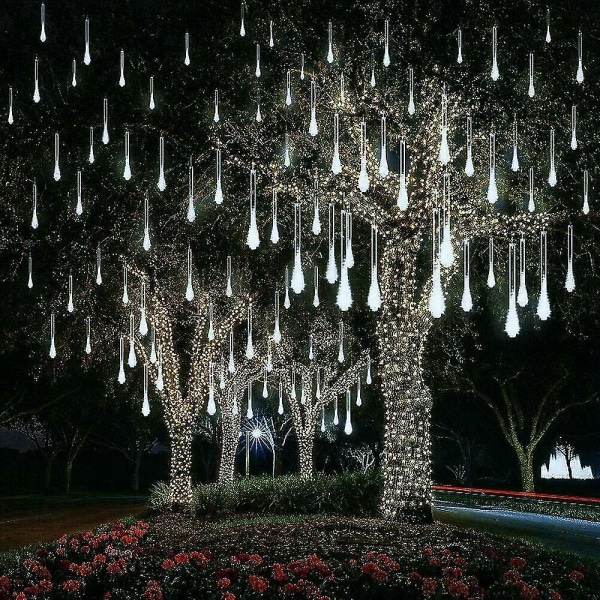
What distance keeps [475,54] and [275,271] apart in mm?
8300

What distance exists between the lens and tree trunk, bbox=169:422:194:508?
2138 centimetres

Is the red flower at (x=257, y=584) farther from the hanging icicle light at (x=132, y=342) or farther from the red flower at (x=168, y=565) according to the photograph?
the hanging icicle light at (x=132, y=342)

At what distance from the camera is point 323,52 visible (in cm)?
1438

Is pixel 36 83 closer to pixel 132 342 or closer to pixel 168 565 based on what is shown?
pixel 168 565

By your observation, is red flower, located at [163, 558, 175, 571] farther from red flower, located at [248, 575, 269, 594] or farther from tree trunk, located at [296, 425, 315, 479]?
tree trunk, located at [296, 425, 315, 479]

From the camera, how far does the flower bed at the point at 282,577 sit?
8188 mm

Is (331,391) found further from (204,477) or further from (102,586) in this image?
(204,477)

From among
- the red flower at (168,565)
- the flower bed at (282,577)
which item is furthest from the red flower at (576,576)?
the red flower at (168,565)

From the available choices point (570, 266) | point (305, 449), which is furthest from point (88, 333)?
point (305, 449)

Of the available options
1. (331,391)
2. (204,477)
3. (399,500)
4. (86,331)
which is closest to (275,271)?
(86,331)

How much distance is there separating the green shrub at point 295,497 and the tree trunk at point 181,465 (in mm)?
442

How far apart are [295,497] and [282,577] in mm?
10967

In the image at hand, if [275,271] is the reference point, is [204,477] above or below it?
below

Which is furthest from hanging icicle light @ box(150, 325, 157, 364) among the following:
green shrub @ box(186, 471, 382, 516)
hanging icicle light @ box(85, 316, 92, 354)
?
green shrub @ box(186, 471, 382, 516)
